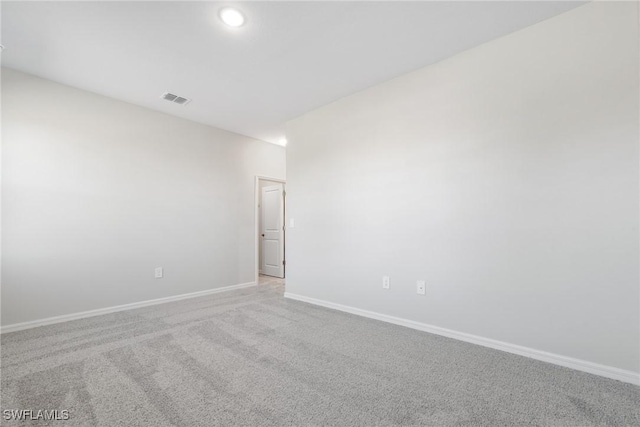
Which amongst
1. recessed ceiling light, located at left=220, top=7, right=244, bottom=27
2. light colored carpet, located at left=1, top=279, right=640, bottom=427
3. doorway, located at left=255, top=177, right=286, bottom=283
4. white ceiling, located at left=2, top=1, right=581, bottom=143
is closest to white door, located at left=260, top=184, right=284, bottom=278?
doorway, located at left=255, top=177, right=286, bottom=283

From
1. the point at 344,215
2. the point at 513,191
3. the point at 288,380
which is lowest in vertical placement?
the point at 288,380

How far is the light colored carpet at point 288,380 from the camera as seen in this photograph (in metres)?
1.42

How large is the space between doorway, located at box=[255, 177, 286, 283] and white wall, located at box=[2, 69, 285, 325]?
3.22 ft

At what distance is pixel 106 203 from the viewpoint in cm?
319

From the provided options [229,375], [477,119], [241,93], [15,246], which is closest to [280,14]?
[241,93]

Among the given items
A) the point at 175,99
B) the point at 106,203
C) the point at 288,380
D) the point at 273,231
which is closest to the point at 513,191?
the point at 288,380

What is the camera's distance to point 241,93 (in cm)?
317

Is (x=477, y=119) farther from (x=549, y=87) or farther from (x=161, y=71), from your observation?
(x=161, y=71)

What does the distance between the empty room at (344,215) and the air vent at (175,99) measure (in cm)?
5

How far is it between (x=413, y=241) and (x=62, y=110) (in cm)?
390

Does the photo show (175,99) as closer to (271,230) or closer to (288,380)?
(271,230)

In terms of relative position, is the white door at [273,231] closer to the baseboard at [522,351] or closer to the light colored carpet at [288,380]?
the baseboard at [522,351]

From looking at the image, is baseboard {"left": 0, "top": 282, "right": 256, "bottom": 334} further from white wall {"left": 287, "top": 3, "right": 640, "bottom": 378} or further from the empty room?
white wall {"left": 287, "top": 3, "right": 640, "bottom": 378}

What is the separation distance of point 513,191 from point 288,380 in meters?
2.13
